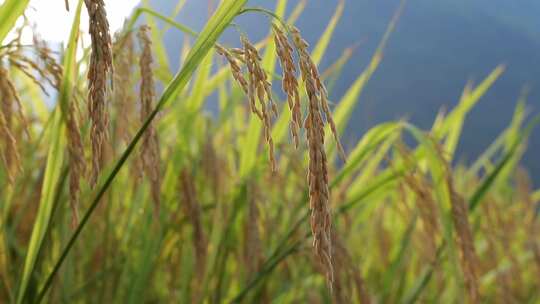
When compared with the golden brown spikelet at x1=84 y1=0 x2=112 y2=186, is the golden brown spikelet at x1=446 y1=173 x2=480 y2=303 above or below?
below

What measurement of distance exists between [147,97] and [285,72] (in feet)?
0.81

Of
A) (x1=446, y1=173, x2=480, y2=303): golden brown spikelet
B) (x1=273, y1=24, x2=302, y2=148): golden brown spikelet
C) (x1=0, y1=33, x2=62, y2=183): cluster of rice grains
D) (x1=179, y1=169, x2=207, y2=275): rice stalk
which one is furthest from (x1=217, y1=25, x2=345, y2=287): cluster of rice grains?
(x1=179, y1=169, x2=207, y2=275): rice stalk

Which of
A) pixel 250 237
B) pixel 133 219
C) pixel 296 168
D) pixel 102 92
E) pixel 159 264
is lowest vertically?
pixel 159 264

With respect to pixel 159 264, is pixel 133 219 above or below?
above

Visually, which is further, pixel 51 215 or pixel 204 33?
pixel 51 215

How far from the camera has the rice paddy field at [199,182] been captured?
1.94ft

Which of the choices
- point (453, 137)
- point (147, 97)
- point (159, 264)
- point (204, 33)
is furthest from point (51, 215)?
point (453, 137)

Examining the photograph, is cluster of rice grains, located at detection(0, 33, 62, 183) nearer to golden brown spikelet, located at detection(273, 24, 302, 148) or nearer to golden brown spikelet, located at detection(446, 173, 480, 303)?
golden brown spikelet, located at detection(273, 24, 302, 148)

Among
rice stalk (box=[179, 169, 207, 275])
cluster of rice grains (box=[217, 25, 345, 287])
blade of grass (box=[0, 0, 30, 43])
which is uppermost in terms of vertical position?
cluster of rice grains (box=[217, 25, 345, 287])

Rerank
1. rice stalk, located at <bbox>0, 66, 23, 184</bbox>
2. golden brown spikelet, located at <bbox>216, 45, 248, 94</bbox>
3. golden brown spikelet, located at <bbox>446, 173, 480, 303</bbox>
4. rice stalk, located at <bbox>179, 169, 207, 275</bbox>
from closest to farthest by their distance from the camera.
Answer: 1. golden brown spikelet, located at <bbox>216, 45, 248, 94</bbox>
2. rice stalk, located at <bbox>0, 66, 23, 184</bbox>
3. golden brown spikelet, located at <bbox>446, 173, 480, 303</bbox>
4. rice stalk, located at <bbox>179, 169, 207, 275</bbox>

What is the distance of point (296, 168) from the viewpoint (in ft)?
4.78

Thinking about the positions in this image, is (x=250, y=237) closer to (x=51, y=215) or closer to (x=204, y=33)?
(x=51, y=215)

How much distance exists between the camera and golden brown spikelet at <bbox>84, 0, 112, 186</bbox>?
50 centimetres

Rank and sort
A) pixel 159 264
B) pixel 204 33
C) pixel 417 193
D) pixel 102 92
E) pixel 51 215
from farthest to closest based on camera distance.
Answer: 1. pixel 159 264
2. pixel 417 193
3. pixel 51 215
4. pixel 204 33
5. pixel 102 92
